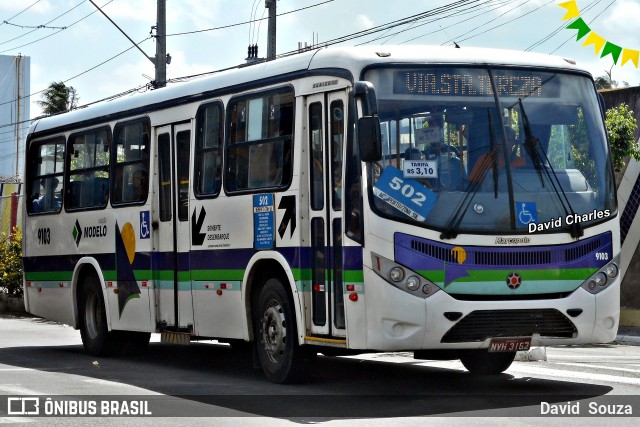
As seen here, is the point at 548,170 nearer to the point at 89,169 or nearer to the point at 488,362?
the point at 488,362

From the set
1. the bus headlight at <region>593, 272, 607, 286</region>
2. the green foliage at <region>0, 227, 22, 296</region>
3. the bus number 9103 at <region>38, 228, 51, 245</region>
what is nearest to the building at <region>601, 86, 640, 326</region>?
the bus number 9103 at <region>38, 228, 51, 245</region>

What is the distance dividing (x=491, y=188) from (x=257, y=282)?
3.12m

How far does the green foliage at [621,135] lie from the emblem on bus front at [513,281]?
11314mm

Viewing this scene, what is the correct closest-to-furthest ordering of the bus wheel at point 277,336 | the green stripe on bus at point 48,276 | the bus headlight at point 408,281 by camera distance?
the bus headlight at point 408,281
the bus wheel at point 277,336
the green stripe on bus at point 48,276

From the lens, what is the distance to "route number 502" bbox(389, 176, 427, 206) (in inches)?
465

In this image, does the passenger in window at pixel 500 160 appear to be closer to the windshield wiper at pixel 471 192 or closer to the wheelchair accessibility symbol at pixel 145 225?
the windshield wiper at pixel 471 192

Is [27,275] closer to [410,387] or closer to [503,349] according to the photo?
[410,387]

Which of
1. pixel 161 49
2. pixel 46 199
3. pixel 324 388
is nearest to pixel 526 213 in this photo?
pixel 324 388

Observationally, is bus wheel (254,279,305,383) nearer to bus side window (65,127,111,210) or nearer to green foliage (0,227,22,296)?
bus side window (65,127,111,210)

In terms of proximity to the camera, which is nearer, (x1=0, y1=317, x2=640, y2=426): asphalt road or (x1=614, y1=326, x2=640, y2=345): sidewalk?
(x1=0, y1=317, x2=640, y2=426): asphalt road

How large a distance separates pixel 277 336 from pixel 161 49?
18.0 meters

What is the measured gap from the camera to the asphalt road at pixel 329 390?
10867 mm

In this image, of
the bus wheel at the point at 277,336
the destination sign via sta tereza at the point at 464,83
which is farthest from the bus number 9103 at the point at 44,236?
the destination sign via sta tereza at the point at 464,83

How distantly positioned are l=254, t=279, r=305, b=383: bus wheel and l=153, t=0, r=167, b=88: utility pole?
17.1 meters
